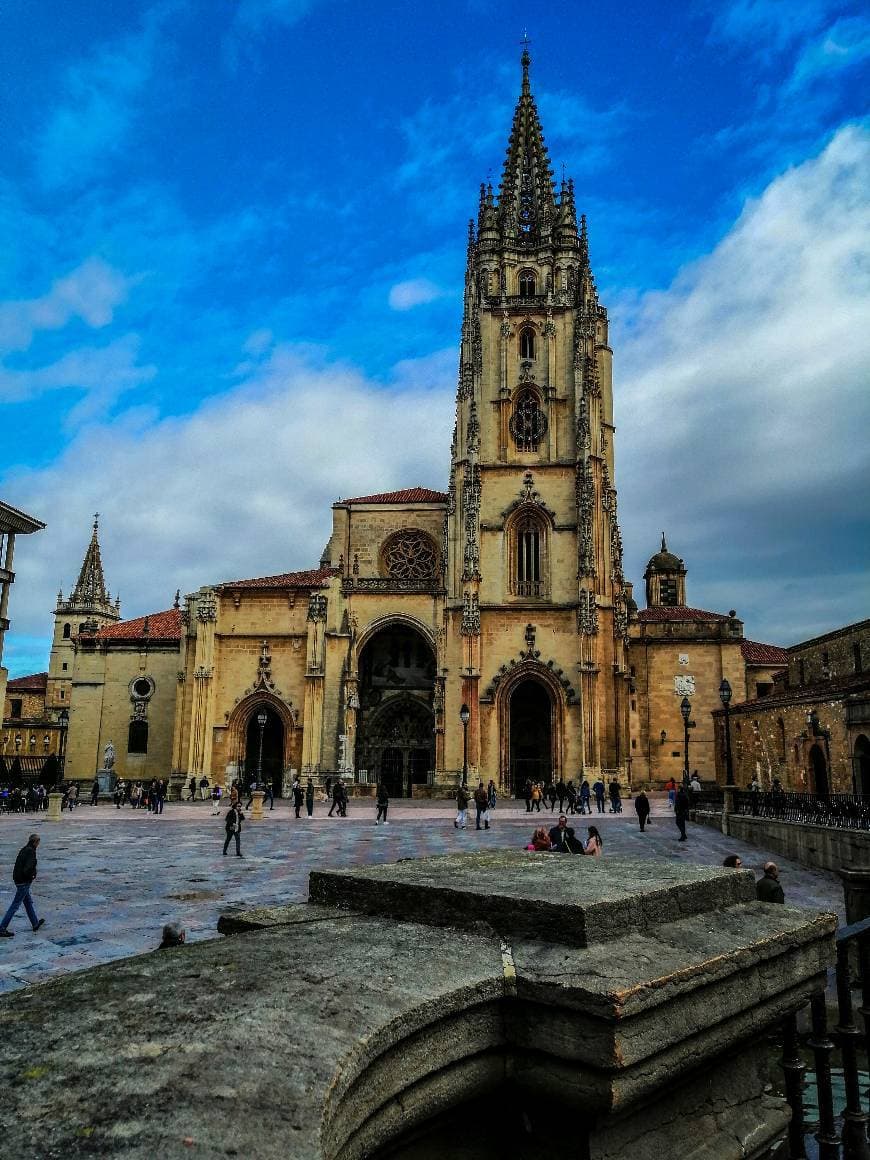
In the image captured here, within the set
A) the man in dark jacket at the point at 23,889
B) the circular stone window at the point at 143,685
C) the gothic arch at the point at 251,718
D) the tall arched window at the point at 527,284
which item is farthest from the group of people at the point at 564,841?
the tall arched window at the point at 527,284

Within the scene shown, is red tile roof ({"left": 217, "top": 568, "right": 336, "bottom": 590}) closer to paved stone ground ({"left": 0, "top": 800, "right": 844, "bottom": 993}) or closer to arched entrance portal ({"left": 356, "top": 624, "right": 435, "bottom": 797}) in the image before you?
arched entrance portal ({"left": 356, "top": 624, "right": 435, "bottom": 797})

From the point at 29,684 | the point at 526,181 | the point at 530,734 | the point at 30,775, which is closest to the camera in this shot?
the point at 530,734

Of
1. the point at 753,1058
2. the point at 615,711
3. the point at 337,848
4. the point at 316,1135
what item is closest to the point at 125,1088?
the point at 316,1135

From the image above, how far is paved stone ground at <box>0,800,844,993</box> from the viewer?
9172 mm

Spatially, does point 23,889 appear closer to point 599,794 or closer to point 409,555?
point 599,794

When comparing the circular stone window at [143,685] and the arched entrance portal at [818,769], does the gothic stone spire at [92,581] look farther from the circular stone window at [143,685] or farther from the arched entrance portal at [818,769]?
the arched entrance portal at [818,769]

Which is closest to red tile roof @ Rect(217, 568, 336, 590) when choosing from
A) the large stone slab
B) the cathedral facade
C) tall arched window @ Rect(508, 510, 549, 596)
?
the cathedral facade

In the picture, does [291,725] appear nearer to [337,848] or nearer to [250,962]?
[337,848]

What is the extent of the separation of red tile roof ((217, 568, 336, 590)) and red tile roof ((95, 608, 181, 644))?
5014 mm

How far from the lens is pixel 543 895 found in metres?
2.29

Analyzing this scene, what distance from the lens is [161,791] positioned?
30.8 meters

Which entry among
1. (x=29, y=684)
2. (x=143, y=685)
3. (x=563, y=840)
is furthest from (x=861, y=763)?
(x=29, y=684)

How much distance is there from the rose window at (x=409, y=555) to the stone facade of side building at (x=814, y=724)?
53.9 ft

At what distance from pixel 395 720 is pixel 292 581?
868 centimetres
